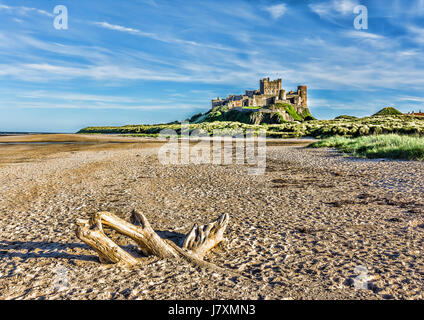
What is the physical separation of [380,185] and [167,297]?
31.4 feet

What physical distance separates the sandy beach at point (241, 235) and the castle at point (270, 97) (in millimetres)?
121283

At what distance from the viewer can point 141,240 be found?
194 inches

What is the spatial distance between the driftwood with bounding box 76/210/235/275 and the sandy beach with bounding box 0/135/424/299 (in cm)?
18

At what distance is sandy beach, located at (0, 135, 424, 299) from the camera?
4.12 meters

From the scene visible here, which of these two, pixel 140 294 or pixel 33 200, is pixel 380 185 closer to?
pixel 140 294

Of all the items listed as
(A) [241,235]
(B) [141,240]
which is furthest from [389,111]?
(B) [141,240]
